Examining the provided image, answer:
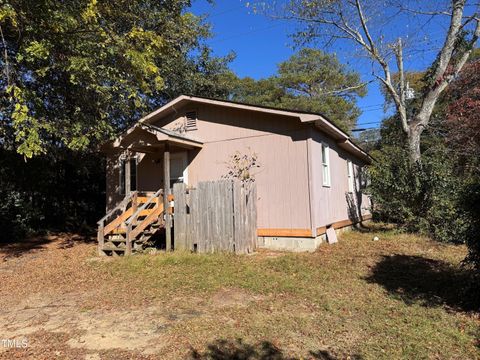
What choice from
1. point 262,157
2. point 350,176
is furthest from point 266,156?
point 350,176

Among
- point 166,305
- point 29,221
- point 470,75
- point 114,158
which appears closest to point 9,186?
point 29,221

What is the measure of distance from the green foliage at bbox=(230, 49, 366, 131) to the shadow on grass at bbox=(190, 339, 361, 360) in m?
27.6

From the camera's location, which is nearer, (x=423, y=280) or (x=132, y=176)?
(x=423, y=280)

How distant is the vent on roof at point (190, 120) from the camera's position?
1162 centimetres

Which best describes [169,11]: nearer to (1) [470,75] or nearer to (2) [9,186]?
(2) [9,186]

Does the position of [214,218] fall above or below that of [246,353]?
above

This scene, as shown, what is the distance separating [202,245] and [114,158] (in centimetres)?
542

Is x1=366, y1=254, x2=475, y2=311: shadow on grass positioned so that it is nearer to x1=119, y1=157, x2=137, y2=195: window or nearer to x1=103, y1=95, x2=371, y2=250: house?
x1=103, y1=95, x2=371, y2=250: house

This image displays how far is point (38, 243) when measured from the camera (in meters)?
12.1

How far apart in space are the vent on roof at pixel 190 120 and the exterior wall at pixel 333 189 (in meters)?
3.76

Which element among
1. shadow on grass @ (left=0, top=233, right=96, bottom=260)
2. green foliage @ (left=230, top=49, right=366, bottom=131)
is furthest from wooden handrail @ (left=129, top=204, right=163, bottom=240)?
green foliage @ (left=230, top=49, right=366, bottom=131)

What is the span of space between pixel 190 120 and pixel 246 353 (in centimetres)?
875

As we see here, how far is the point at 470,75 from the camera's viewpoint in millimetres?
18844

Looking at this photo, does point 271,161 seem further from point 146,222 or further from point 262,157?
point 146,222
